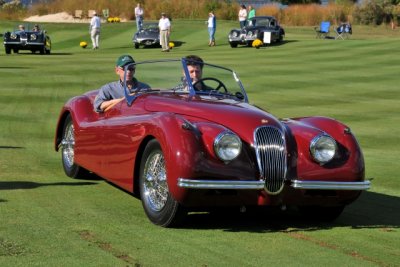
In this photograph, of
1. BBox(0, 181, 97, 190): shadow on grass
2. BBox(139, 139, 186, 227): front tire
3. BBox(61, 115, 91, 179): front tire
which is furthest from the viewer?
BBox(61, 115, 91, 179): front tire

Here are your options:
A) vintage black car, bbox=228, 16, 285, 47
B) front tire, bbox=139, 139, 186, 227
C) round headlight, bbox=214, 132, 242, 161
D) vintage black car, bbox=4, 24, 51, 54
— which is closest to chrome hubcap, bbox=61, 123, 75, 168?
front tire, bbox=139, 139, 186, 227

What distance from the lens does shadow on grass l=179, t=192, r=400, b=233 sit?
7805 millimetres

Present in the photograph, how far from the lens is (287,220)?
8.30 m

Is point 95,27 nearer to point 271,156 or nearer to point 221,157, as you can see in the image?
point 271,156

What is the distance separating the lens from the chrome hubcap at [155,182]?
7.81 m

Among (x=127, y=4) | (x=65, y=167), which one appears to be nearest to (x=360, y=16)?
(x=127, y=4)

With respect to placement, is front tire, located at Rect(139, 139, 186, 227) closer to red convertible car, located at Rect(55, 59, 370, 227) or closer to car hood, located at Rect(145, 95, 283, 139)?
red convertible car, located at Rect(55, 59, 370, 227)

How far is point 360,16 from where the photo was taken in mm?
64750

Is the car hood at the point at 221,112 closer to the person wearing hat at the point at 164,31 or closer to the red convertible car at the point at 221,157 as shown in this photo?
the red convertible car at the point at 221,157

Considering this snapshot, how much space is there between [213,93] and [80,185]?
80.3 inches

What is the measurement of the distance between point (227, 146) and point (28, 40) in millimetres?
33597

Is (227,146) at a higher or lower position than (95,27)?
higher

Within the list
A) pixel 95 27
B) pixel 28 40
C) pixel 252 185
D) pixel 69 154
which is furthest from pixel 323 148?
pixel 95 27

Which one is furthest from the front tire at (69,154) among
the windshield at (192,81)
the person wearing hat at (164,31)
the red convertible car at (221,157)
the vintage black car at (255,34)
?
the vintage black car at (255,34)
